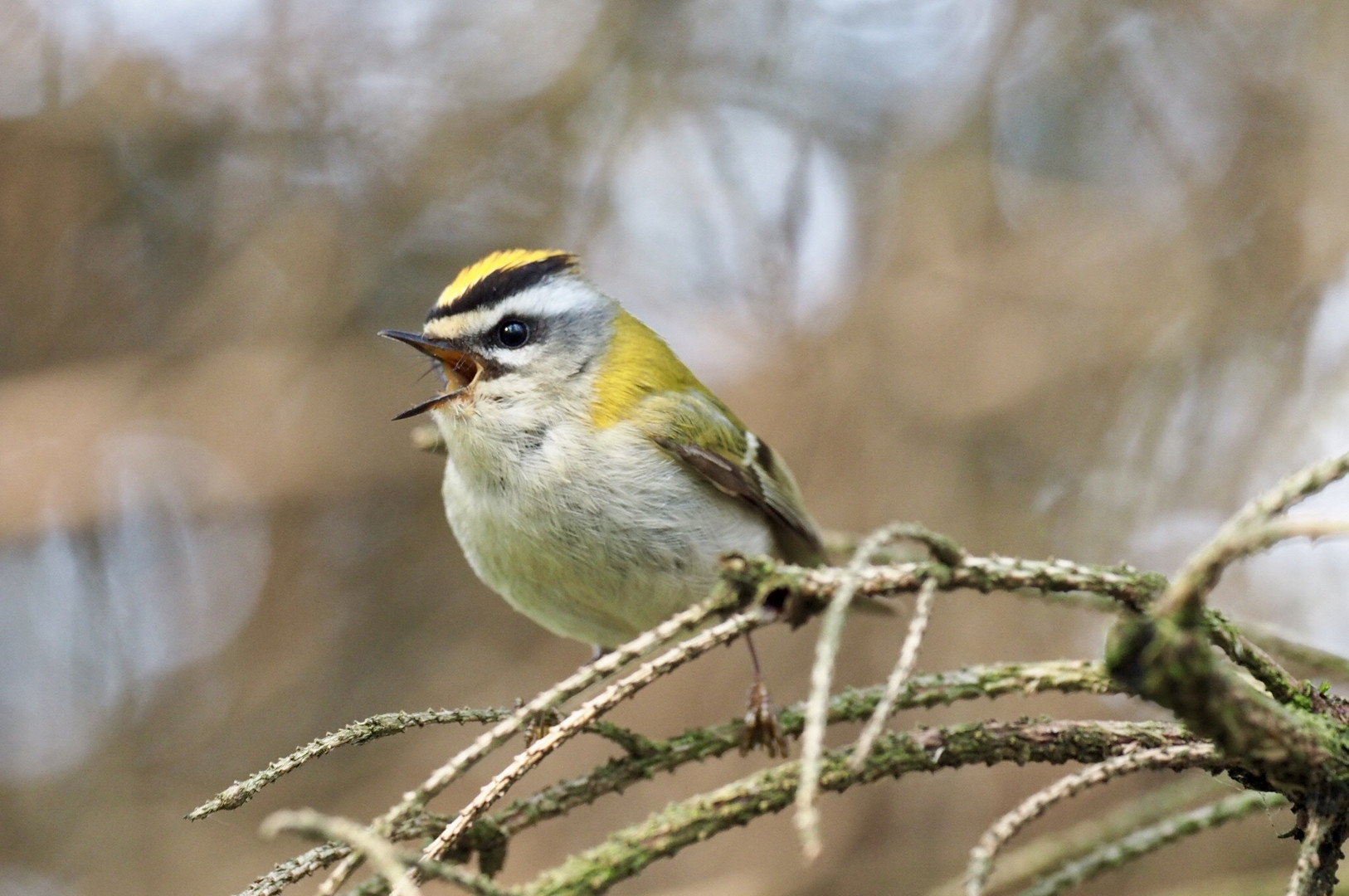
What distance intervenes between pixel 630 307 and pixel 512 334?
1.07 meters

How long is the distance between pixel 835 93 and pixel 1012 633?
175 centimetres

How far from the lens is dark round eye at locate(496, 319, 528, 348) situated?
2125 mm

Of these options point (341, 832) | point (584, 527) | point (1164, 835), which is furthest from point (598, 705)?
point (584, 527)

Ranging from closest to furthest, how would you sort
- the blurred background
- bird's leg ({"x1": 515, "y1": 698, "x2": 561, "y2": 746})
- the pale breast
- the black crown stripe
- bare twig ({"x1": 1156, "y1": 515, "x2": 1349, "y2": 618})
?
bare twig ({"x1": 1156, "y1": 515, "x2": 1349, "y2": 618}), bird's leg ({"x1": 515, "y1": 698, "x2": 561, "y2": 746}), the pale breast, the black crown stripe, the blurred background

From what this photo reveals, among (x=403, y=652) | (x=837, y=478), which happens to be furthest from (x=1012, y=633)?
(x=403, y=652)

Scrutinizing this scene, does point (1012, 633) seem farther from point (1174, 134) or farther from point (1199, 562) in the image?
point (1199, 562)

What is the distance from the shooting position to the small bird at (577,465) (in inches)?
75.6

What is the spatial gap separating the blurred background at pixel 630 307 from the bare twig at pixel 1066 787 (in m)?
1.40

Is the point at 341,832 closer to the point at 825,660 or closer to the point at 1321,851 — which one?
the point at 825,660

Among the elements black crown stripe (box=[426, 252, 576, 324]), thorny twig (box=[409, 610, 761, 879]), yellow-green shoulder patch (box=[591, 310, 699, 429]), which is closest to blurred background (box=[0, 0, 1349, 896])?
yellow-green shoulder patch (box=[591, 310, 699, 429])

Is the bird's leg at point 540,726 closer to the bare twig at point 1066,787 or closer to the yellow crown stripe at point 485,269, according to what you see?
the yellow crown stripe at point 485,269

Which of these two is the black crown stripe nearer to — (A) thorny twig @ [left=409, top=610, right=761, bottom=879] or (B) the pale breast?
(B) the pale breast

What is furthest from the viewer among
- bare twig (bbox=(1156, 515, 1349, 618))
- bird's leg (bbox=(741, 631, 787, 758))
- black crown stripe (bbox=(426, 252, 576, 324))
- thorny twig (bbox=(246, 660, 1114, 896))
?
black crown stripe (bbox=(426, 252, 576, 324))

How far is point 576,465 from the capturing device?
1.95 metres
